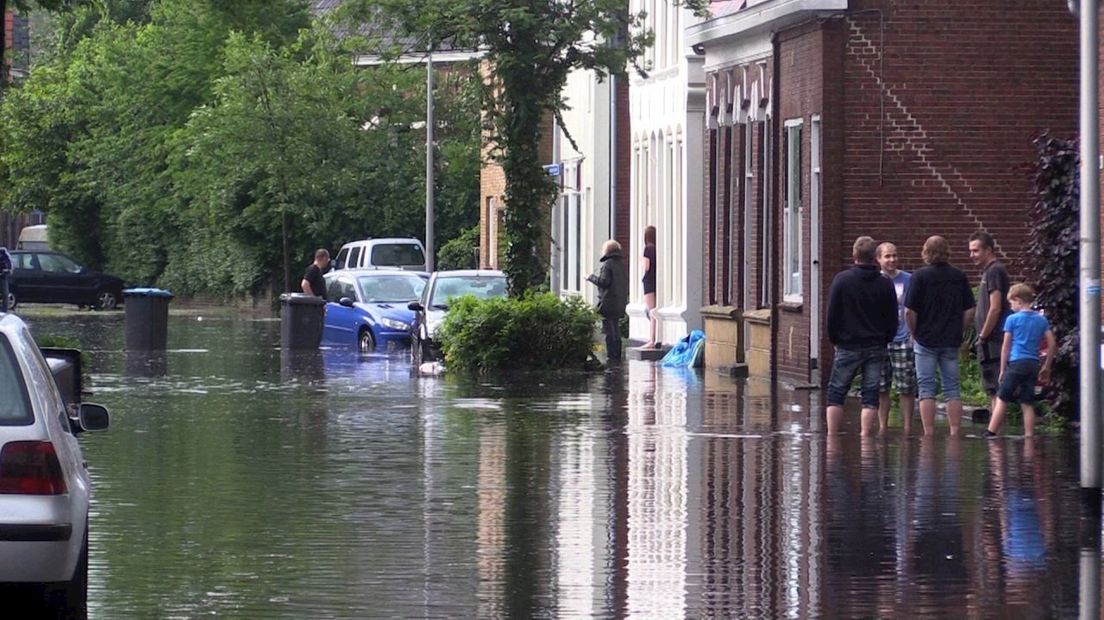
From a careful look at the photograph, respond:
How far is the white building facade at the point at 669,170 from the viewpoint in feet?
114

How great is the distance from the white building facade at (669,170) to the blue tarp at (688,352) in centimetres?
129

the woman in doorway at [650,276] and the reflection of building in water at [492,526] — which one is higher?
the woman in doorway at [650,276]

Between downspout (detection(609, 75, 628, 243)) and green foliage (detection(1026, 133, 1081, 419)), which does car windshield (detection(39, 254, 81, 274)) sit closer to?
downspout (detection(609, 75, 628, 243))

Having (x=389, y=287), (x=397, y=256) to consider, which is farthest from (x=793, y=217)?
(x=397, y=256)

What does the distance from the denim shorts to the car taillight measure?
37.1ft

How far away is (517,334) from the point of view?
30062 mm

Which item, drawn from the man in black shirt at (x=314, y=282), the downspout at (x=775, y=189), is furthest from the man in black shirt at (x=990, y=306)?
the man in black shirt at (x=314, y=282)

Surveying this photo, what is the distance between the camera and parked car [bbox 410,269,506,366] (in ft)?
108

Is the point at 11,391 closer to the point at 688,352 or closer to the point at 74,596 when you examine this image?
the point at 74,596

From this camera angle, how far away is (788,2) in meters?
26.6

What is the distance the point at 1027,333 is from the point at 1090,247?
15.0 ft

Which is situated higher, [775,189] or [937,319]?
[775,189]

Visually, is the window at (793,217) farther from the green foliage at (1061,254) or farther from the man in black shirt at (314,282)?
the man in black shirt at (314,282)

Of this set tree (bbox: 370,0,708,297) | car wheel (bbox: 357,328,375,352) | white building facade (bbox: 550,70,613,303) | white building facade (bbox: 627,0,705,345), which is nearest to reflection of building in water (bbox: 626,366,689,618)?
tree (bbox: 370,0,708,297)
